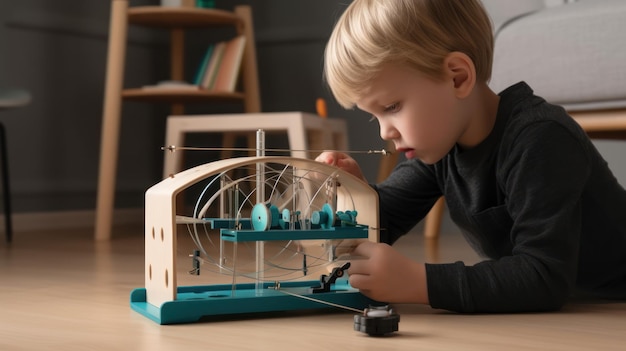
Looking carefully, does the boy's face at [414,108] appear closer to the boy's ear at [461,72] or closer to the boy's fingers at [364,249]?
the boy's ear at [461,72]

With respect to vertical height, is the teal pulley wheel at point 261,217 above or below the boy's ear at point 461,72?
below

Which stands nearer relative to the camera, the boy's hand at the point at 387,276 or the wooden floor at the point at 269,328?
the wooden floor at the point at 269,328

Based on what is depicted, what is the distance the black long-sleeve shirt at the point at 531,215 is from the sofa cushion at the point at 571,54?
37 cm

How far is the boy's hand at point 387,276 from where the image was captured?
838mm

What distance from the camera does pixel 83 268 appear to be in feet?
4.57

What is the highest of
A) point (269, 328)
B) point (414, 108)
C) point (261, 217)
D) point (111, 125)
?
point (111, 125)

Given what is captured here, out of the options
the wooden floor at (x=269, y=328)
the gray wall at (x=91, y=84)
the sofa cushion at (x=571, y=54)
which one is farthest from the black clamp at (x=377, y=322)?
the gray wall at (x=91, y=84)

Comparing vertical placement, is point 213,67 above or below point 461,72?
above

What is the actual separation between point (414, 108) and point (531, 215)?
0.17m

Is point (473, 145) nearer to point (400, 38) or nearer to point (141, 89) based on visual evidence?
point (400, 38)

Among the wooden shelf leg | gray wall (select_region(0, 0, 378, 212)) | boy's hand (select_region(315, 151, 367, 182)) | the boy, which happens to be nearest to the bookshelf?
the wooden shelf leg

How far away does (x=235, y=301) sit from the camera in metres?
0.83

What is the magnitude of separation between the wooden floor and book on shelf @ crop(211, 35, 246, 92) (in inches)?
49.0

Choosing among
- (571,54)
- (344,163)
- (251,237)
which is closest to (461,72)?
(344,163)
